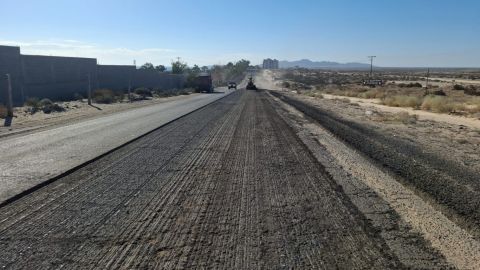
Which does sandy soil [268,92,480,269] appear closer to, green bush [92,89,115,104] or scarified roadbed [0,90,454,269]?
scarified roadbed [0,90,454,269]

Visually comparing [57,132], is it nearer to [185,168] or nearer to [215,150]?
[215,150]

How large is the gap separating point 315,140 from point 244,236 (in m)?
10.1

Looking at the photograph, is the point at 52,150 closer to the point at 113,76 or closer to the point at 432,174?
the point at 432,174

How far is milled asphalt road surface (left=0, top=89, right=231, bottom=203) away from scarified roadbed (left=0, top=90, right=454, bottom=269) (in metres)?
0.54

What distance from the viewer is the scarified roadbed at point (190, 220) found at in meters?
4.95

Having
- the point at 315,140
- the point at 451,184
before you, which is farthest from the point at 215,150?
the point at 451,184

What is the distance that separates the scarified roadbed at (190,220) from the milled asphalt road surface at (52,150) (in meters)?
0.54

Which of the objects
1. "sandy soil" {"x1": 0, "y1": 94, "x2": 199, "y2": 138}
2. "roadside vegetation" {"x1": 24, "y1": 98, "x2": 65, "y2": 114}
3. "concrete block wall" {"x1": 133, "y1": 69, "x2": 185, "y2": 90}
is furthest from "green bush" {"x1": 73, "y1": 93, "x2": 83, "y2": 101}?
"concrete block wall" {"x1": 133, "y1": 69, "x2": 185, "y2": 90}

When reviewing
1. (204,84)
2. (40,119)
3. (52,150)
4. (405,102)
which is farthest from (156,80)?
(52,150)

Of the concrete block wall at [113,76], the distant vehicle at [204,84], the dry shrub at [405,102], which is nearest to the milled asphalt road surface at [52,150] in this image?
the dry shrub at [405,102]

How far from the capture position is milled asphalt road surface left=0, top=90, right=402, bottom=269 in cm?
495

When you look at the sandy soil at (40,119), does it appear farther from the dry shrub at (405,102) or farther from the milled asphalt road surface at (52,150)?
the dry shrub at (405,102)

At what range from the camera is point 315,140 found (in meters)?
15.5

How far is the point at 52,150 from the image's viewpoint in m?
11.9
